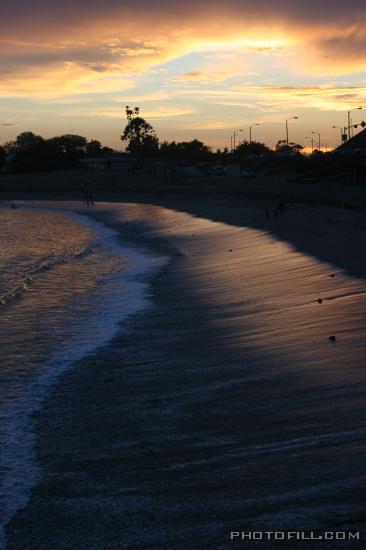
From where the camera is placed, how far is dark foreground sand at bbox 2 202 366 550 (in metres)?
5.60

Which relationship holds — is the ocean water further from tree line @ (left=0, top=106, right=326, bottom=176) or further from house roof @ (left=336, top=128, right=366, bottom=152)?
tree line @ (left=0, top=106, right=326, bottom=176)

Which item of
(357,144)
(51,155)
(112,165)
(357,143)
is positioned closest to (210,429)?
(357,144)

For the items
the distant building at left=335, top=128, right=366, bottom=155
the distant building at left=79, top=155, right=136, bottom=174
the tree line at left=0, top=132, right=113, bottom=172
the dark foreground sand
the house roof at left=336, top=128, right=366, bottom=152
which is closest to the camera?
the dark foreground sand

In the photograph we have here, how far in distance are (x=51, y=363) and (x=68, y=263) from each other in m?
17.2

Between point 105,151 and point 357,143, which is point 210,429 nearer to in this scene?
point 357,143

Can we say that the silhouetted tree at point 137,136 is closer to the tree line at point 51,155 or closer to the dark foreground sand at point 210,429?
the tree line at point 51,155

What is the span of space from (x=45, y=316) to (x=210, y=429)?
28.6 ft

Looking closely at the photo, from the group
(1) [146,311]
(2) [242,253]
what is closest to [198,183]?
(2) [242,253]

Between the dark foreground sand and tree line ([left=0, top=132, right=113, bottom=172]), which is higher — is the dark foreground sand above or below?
below

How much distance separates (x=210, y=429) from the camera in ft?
25.5

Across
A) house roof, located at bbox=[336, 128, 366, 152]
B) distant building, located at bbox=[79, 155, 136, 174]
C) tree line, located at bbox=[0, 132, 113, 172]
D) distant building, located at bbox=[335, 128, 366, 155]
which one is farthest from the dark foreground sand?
tree line, located at bbox=[0, 132, 113, 172]

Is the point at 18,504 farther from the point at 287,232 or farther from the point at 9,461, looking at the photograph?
the point at 287,232

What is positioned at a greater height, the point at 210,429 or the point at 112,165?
the point at 112,165

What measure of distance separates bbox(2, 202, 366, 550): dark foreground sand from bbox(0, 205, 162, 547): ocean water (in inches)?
10.6
